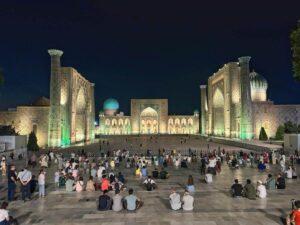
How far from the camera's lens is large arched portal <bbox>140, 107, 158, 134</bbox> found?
7188 cm

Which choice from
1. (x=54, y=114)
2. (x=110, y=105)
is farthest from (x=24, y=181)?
(x=110, y=105)

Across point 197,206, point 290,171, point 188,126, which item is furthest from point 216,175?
point 188,126

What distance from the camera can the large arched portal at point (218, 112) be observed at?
51344 mm

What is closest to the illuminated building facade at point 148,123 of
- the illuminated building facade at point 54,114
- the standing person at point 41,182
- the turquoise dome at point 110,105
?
the turquoise dome at point 110,105

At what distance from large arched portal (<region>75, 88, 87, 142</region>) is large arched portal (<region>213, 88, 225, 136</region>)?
20164 millimetres

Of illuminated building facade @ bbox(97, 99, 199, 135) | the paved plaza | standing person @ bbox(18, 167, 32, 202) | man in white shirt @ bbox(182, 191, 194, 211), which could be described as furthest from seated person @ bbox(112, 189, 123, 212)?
illuminated building facade @ bbox(97, 99, 199, 135)

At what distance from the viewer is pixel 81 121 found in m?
46.2

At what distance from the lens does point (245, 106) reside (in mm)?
37656

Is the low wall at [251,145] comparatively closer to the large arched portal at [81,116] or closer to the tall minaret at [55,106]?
the tall minaret at [55,106]

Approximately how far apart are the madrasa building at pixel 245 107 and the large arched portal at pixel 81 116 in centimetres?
1962

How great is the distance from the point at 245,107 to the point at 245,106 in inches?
4.7

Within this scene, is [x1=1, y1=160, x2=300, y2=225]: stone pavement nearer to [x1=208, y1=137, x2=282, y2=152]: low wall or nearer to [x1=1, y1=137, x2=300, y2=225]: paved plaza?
[x1=1, y1=137, x2=300, y2=225]: paved plaza

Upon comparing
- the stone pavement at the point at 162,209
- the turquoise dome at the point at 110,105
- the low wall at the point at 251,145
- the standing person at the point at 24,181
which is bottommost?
the stone pavement at the point at 162,209

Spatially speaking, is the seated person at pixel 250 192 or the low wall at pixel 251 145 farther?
the low wall at pixel 251 145
